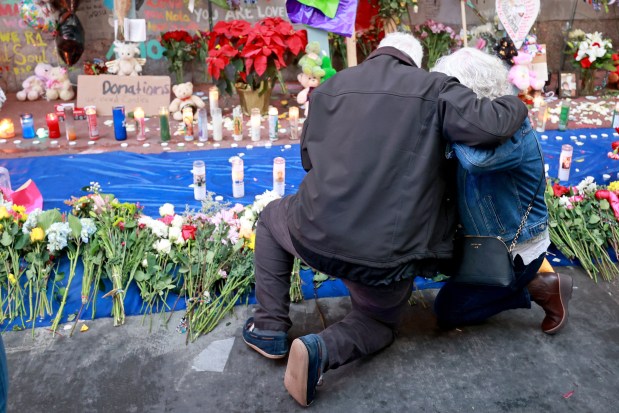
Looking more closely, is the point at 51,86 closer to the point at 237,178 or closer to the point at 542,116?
the point at 237,178

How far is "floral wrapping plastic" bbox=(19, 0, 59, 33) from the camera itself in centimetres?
595

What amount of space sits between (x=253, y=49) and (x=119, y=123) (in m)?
1.33

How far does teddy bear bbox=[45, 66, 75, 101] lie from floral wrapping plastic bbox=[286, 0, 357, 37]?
2471 mm

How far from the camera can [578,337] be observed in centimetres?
269

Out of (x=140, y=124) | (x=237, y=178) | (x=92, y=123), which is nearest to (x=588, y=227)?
(x=237, y=178)

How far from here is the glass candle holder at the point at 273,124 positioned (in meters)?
4.95

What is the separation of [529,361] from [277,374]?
1.03m

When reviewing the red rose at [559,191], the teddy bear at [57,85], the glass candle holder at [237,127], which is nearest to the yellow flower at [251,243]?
the red rose at [559,191]

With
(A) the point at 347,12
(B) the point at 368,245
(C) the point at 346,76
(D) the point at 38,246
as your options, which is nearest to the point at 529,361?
(B) the point at 368,245

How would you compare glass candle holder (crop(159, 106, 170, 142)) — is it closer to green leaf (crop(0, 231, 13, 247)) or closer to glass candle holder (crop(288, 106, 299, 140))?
glass candle holder (crop(288, 106, 299, 140))

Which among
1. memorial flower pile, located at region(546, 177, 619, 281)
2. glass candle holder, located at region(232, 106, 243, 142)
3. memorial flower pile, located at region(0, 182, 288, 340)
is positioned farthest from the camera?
glass candle holder, located at region(232, 106, 243, 142)

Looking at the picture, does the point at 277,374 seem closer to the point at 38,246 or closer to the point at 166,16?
the point at 38,246

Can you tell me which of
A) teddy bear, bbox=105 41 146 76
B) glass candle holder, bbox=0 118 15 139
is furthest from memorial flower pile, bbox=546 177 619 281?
glass candle holder, bbox=0 118 15 139

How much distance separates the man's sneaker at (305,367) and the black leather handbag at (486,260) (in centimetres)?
65
